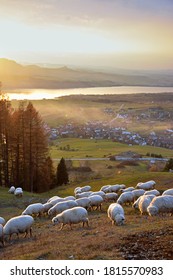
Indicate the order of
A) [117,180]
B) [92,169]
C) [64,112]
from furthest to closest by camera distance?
[64,112] → [92,169] → [117,180]

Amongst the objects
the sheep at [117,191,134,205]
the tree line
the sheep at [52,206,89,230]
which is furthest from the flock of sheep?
the tree line

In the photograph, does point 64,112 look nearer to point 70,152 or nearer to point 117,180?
point 70,152

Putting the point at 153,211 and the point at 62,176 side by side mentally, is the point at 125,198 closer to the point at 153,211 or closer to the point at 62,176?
the point at 153,211

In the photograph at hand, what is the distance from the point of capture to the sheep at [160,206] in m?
14.0

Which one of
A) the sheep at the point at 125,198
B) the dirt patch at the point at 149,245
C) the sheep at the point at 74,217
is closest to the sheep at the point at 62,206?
the sheep at the point at 74,217

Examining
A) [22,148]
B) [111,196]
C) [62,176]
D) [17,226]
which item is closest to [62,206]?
[17,226]

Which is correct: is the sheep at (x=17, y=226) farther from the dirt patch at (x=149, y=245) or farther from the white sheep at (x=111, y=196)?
the white sheep at (x=111, y=196)

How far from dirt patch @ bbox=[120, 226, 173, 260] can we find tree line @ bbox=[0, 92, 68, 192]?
2518cm

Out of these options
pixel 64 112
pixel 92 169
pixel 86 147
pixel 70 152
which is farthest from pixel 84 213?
pixel 64 112

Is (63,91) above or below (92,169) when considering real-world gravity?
above
